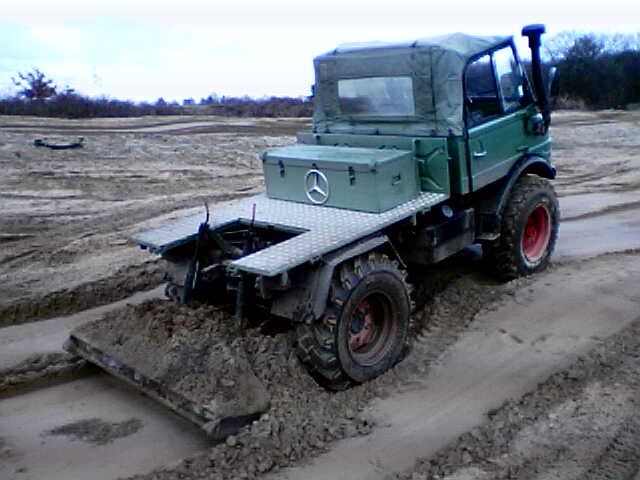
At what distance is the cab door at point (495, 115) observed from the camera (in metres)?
6.99

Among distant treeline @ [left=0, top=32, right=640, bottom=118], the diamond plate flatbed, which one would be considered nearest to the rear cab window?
the diamond plate flatbed

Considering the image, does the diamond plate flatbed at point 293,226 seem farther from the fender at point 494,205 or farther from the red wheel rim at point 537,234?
the red wheel rim at point 537,234

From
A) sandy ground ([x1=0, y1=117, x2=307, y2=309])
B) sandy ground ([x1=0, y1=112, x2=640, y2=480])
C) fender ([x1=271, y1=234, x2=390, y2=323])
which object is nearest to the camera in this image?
sandy ground ([x1=0, y1=112, x2=640, y2=480])

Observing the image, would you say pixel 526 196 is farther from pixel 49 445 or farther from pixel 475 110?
pixel 49 445

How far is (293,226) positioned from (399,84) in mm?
1814

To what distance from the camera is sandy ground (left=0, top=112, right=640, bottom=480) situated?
4.88m

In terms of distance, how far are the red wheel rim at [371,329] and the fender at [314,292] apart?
43 cm

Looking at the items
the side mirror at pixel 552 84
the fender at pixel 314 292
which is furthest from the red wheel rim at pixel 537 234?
the fender at pixel 314 292

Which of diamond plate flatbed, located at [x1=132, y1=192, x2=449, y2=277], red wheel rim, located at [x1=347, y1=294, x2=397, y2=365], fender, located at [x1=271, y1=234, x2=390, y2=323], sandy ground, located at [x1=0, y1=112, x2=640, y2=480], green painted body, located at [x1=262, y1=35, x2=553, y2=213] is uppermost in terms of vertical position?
green painted body, located at [x1=262, y1=35, x2=553, y2=213]

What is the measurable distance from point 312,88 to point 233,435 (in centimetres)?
396

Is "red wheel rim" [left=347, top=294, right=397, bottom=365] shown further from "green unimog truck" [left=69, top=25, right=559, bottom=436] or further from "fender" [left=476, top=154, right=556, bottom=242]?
"fender" [left=476, top=154, right=556, bottom=242]

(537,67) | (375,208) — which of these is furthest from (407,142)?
(537,67)

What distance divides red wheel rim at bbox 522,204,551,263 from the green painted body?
0.87m

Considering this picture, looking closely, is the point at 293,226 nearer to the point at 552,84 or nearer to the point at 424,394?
the point at 424,394
